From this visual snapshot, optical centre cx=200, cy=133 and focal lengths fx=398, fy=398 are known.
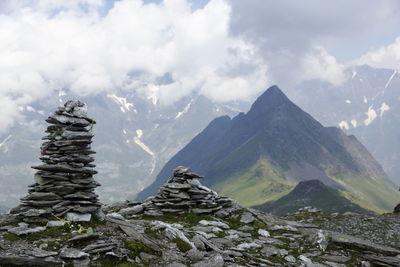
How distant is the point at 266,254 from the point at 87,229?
38.6 ft

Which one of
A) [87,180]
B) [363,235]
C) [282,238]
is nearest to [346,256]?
[282,238]

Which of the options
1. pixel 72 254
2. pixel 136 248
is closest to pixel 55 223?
pixel 72 254

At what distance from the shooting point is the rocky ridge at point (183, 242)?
65.4 feet

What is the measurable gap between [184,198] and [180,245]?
52.3 feet

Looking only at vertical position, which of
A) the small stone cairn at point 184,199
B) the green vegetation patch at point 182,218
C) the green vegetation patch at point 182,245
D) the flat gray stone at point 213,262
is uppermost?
the small stone cairn at point 184,199

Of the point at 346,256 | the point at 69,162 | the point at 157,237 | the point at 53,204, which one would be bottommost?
the point at 346,256

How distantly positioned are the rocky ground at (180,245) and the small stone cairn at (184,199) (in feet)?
3.94

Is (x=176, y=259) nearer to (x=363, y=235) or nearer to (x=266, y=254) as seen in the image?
(x=266, y=254)

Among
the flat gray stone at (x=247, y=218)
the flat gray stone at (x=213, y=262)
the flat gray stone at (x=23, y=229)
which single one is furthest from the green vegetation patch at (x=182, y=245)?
the flat gray stone at (x=247, y=218)

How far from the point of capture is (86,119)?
91.6ft

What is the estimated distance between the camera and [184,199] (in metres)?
39.7

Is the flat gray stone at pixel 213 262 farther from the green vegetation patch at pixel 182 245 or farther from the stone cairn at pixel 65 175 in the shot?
the stone cairn at pixel 65 175

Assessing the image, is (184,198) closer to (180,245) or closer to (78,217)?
(78,217)

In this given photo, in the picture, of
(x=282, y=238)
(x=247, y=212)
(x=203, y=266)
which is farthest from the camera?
(x=247, y=212)
